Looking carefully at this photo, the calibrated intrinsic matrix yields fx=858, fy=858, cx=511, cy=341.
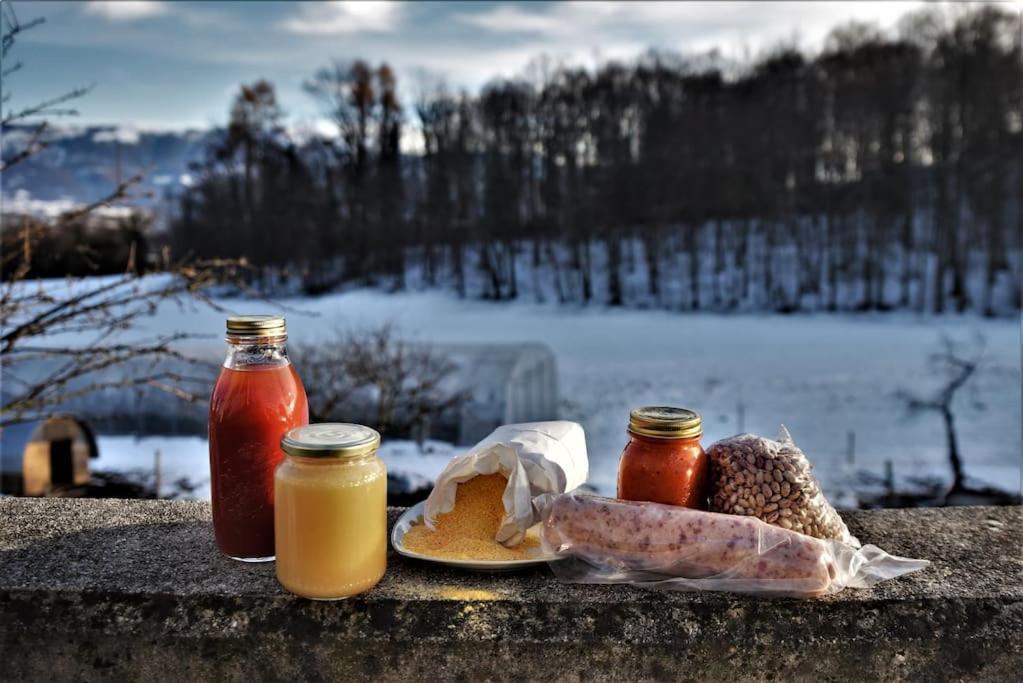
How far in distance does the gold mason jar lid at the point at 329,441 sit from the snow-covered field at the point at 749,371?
1317 centimetres

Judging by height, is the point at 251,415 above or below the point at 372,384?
above

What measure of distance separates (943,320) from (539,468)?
3027cm

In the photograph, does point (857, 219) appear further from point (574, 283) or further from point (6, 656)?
point (6, 656)

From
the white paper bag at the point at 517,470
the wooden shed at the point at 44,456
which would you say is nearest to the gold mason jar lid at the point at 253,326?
the white paper bag at the point at 517,470

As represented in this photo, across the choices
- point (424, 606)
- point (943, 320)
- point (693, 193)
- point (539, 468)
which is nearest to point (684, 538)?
point (539, 468)

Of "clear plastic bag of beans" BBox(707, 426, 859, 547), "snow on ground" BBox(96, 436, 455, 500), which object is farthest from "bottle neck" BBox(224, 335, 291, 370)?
"snow on ground" BBox(96, 436, 455, 500)

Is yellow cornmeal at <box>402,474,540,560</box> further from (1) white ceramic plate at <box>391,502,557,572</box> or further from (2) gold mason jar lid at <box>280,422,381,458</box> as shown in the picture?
(2) gold mason jar lid at <box>280,422,381,458</box>

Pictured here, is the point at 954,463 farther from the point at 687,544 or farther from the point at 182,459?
the point at 687,544

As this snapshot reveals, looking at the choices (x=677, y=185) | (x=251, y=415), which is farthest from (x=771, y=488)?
(x=677, y=185)

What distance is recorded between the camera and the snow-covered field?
19.6 meters

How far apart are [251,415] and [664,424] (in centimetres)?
76

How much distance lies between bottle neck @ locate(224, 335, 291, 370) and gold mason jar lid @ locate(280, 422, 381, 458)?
146mm

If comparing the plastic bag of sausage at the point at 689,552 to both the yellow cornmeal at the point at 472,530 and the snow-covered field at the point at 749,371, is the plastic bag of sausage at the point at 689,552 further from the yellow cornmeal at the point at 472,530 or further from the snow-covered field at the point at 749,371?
the snow-covered field at the point at 749,371

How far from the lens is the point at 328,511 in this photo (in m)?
1.42
